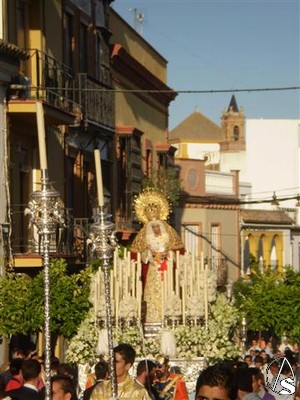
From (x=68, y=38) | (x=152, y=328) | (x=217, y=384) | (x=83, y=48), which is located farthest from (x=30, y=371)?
(x=83, y=48)

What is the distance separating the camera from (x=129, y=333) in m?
19.3

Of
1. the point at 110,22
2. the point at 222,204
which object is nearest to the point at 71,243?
the point at 110,22

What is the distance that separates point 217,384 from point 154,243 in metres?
13.9

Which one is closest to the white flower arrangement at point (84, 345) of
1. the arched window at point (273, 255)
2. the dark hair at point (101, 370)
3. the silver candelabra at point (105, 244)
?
the dark hair at point (101, 370)

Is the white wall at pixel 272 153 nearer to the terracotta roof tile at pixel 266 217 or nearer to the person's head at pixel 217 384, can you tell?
the terracotta roof tile at pixel 266 217

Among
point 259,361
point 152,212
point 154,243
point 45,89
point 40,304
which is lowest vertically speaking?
point 259,361

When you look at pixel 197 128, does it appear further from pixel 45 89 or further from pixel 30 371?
pixel 30 371

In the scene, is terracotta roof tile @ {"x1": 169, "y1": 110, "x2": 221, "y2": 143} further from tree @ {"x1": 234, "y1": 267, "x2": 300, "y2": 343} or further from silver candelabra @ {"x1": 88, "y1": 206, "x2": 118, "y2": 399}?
silver candelabra @ {"x1": 88, "y1": 206, "x2": 118, "y2": 399}

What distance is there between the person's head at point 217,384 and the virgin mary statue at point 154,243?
41.9ft

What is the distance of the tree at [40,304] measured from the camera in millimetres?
20719

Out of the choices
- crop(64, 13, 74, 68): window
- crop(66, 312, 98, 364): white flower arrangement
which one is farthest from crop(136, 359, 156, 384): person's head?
crop(64, 13, 74, 68): window

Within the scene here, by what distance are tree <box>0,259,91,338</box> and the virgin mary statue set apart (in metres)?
0.93

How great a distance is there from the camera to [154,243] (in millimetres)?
21141

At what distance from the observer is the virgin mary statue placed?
20594 mm
